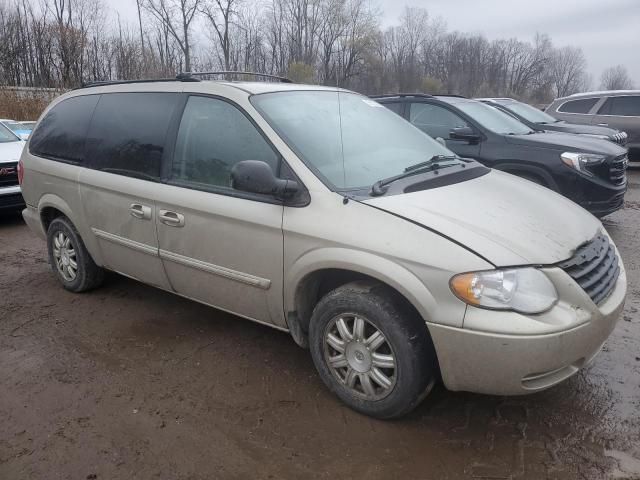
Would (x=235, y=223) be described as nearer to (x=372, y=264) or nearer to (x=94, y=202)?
(x=372, y=264)

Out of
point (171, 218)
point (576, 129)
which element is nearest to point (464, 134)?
point (576, 129)

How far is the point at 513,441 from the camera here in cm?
268

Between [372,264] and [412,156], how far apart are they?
3.84 feet

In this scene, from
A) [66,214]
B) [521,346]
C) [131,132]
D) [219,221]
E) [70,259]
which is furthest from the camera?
[70,259]

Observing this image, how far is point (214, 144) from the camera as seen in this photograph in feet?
11.2

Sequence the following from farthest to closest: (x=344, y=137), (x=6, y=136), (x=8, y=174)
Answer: (x=6, y=136) < (x=8, y=174) < (x=344, y=137)

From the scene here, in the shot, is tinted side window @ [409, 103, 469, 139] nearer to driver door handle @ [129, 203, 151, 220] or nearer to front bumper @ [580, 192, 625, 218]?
front bumper @ [580, 192, 625, 218]

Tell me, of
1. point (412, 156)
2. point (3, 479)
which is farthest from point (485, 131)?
point (3, 479)

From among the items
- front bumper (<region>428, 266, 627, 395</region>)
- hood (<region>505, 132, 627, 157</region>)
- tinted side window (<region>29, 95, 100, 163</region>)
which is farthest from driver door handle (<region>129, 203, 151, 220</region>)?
hood (<region>505, 132, 627, 157</region>)

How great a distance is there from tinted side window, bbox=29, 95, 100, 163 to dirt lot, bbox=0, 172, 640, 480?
146 centimetres

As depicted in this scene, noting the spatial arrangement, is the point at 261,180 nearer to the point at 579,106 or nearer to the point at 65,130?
the point at 65,130

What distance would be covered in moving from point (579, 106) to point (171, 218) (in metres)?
12.5

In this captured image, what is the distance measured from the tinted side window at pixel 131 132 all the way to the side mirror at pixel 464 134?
411 centimetres

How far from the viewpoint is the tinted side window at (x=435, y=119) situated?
7.13 m
